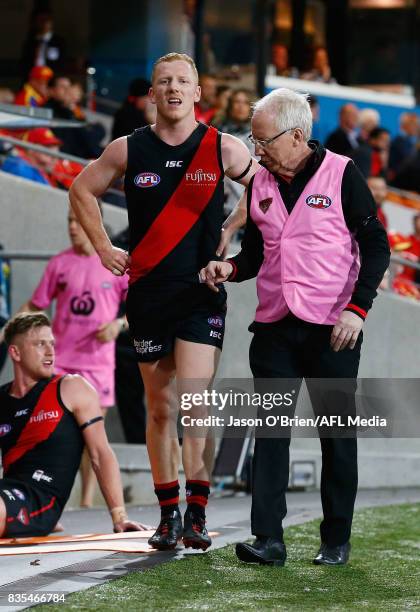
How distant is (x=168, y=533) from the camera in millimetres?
6785

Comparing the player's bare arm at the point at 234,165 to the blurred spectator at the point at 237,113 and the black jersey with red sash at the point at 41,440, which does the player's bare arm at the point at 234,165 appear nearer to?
the black jersey with red sash at the point at 41,440

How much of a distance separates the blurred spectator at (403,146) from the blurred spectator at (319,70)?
1420mm

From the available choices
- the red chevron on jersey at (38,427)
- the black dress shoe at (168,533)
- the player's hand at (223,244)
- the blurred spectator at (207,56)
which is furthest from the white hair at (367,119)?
the black dress shoe at (168,533)

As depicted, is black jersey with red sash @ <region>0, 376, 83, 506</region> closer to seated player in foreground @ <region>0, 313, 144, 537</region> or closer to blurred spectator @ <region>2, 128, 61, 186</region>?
seated player in foreground @ <region>0, 313, 144, 537</region>

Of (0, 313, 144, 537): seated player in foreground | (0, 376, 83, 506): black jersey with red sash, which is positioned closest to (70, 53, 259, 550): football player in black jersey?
(0, 313, 144, 537): seated player in foreground

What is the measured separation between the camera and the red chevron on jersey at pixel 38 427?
25.2ft

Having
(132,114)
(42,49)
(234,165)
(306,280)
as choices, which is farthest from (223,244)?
(42,49)

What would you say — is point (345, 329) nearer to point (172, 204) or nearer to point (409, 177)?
point (172, 204)

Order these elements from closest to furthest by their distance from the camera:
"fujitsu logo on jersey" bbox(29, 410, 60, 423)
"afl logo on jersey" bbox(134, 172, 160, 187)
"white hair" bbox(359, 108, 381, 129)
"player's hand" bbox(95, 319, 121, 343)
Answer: "afl logo on jersey" bbox(134, 172, 160, 187) → "fujitsu logo on jersey" bbox(29, 410, 60, 423) → "player's hand" bbox(95, 319, 121, 343) → "white hair" bbox(359, 108, 381, 129)

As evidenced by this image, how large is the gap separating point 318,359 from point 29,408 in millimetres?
1998

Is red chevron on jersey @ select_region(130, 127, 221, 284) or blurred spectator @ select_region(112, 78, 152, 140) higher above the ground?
blurred spectator @ select_region(112, 78, 152, 140)

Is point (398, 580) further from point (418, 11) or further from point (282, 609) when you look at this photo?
point (418, 11)

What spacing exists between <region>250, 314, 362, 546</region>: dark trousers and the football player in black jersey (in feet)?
1.08

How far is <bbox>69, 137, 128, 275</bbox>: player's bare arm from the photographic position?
6703mm
